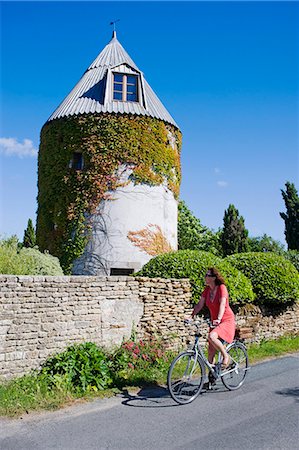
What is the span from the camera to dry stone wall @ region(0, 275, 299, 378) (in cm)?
762

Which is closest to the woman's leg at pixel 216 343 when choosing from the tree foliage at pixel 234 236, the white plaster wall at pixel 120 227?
the white plaster wall at pixel 120 227

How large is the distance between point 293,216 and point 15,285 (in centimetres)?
3048

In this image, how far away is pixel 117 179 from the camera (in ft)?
59.7

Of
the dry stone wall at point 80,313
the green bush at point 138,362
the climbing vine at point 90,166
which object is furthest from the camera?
the climbing vine at point 90,166

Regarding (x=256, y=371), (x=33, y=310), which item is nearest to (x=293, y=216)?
(x=256, y=371)

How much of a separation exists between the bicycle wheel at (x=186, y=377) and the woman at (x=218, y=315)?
16.6 inches

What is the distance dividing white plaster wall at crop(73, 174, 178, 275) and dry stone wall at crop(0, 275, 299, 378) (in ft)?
25.1

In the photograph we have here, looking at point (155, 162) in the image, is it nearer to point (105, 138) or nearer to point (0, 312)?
point (105, 138)

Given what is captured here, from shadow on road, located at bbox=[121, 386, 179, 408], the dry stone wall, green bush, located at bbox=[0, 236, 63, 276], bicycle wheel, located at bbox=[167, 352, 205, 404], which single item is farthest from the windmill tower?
bicycle wheel, located at bbox=[167, 352, 205, 404]

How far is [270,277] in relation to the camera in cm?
1222

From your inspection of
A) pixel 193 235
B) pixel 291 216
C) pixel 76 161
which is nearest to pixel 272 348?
pixel 76 161

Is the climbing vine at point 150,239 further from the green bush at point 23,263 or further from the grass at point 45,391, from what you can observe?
the grass at point 45,391

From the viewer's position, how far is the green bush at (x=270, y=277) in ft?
39.6

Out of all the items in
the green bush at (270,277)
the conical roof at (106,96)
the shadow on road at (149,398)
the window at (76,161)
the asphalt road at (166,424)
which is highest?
the conical roof at (106,96)
